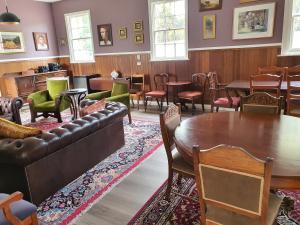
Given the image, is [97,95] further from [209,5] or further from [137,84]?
[209,5]

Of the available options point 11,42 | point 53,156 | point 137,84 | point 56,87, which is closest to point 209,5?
point 137,84

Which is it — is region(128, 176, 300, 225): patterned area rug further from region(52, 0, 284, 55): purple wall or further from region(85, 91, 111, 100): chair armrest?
region(52, 0, 284, 55): purple wall

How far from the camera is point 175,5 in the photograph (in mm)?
5469

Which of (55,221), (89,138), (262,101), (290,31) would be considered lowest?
(55,221)

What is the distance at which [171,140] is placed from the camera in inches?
87.4

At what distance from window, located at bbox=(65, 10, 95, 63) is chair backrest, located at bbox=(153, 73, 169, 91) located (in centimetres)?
228

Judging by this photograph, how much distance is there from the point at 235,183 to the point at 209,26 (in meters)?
4.55

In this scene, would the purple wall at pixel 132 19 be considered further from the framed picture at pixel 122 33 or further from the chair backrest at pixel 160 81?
the chair backrest at pixel 160 81

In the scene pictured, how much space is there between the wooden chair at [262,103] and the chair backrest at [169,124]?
0.79m

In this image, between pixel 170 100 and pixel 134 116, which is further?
pixel 170 100

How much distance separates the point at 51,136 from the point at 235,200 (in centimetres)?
180

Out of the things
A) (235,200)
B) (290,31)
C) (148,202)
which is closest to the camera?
(235,200)

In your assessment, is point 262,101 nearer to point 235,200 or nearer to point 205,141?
point 205,141

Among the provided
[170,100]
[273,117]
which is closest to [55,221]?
[273,117]
